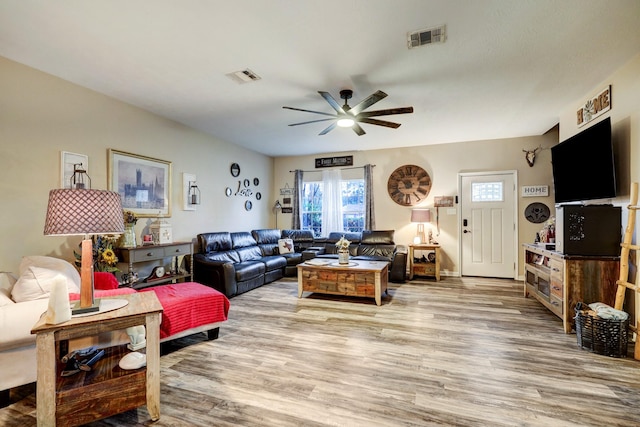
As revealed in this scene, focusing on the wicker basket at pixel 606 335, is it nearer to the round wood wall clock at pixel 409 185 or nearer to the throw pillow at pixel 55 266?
the round wood wall clock at pixel 409 185

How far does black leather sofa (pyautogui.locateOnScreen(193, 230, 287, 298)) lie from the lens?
4340 millimetres

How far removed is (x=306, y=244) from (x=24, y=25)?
5221mm

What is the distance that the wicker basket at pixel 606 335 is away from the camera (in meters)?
2.49

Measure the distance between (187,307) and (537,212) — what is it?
19.6ft

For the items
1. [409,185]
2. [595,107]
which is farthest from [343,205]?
[595,107]

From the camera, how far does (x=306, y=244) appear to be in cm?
656

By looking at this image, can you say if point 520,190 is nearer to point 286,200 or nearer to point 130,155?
point 286,200

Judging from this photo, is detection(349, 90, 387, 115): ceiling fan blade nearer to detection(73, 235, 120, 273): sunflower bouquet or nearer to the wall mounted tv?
the wall mounted tv

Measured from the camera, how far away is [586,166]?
3268mm

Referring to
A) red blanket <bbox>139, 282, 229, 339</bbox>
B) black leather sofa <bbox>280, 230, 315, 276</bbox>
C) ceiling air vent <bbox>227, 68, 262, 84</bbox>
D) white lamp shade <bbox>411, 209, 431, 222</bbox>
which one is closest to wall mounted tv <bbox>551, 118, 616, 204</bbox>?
white lamp shade <bbox>411, 209, 431, 222</bbox>

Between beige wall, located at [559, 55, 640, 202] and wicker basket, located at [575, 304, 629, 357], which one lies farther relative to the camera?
beige wall, located at [559, 55, 640, 202]

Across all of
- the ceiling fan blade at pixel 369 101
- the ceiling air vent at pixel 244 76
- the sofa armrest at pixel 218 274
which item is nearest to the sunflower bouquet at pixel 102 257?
the sofa armrest at pixel 218 274

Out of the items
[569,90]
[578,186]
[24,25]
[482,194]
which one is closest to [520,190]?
[482,194]

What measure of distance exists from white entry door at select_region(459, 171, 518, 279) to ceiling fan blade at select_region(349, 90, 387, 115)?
11.9ft
